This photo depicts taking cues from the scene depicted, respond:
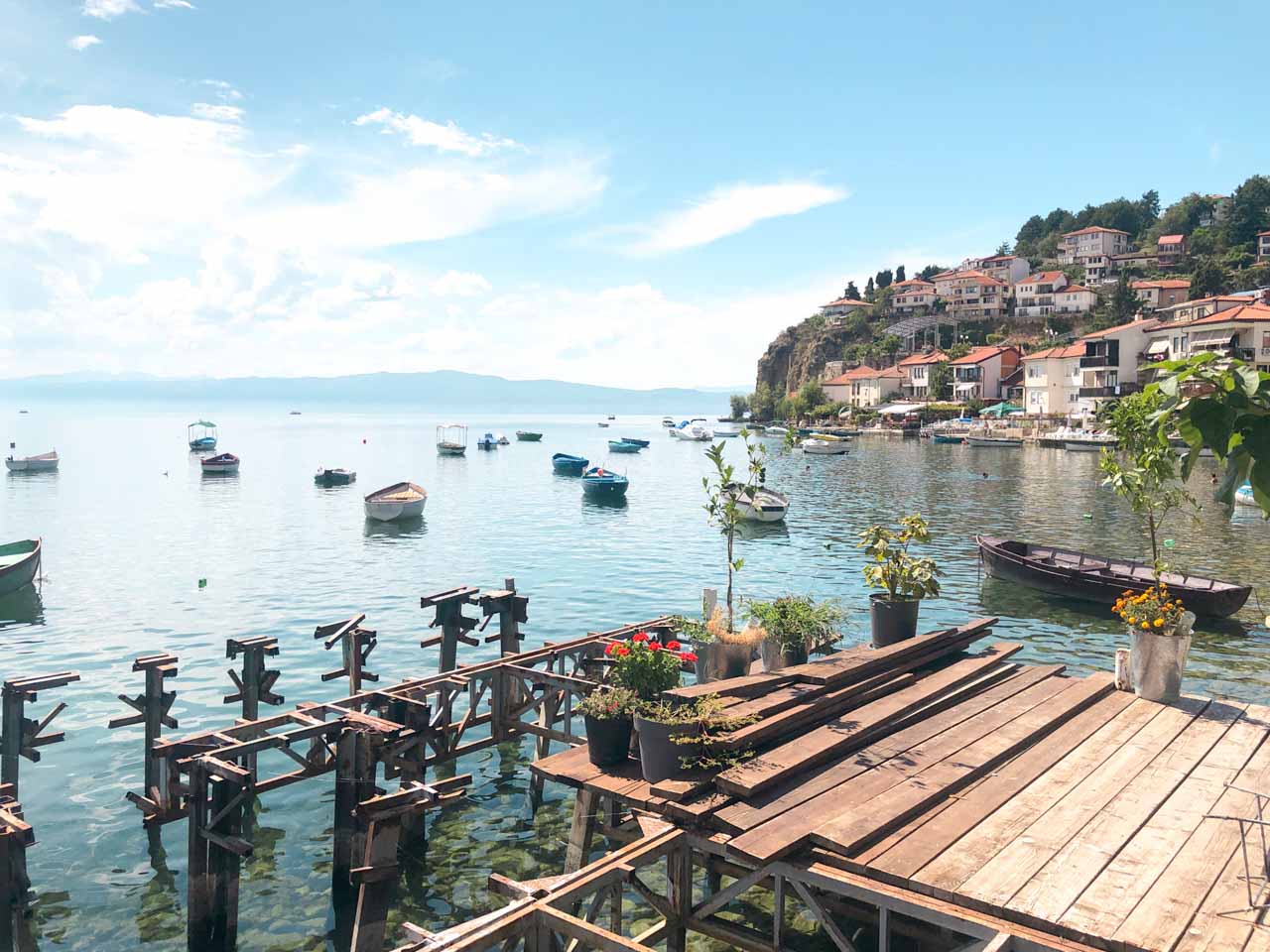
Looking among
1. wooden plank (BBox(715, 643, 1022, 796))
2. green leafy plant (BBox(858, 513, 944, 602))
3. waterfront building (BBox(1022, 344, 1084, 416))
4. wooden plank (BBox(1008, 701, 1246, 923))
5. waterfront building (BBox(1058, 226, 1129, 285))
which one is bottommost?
wooden plank (BBox(1008, 701, 1246, 923))

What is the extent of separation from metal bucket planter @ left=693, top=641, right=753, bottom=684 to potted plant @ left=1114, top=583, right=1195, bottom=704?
195 inches

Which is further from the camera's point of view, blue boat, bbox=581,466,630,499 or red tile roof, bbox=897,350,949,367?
red tile roof, bbox=897,350,949,367

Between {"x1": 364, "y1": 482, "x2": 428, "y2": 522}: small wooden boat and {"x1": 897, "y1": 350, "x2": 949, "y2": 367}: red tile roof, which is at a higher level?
{"x1": 897, "y1": 350, "x2": 949, "y2": 367}: red tile roof

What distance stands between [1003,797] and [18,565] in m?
35.3

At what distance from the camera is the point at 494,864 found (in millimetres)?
12367

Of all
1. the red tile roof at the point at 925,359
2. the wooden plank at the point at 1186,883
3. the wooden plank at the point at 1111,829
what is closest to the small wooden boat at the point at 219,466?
the wooden plank at the point at 1111,829

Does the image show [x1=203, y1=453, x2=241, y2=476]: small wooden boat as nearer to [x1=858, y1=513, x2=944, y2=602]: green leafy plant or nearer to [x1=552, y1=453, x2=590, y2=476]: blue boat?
[x1=552, y1=453, x2=590, y2=476]: blue boat

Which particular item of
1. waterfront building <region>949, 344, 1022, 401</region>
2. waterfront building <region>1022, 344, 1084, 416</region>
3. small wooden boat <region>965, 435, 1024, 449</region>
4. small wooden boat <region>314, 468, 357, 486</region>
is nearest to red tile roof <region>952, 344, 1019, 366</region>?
waterfront building <region>949, 344, 1022, 401</region>

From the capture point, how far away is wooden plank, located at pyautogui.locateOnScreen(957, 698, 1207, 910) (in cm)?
662

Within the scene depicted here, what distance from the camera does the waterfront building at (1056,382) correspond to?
409 feet

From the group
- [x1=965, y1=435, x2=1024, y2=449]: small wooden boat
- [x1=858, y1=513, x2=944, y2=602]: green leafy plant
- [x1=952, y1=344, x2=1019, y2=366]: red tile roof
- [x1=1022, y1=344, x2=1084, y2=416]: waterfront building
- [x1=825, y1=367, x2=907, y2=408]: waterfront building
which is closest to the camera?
[x1=858, y1=513, x2=944, y2=602]: green leafy plant

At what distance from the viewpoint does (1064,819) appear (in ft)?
25.8

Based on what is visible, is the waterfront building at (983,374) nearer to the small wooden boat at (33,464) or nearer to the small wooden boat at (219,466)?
the small wooden boat at (219,466)

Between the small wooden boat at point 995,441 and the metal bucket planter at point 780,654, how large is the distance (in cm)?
10362
